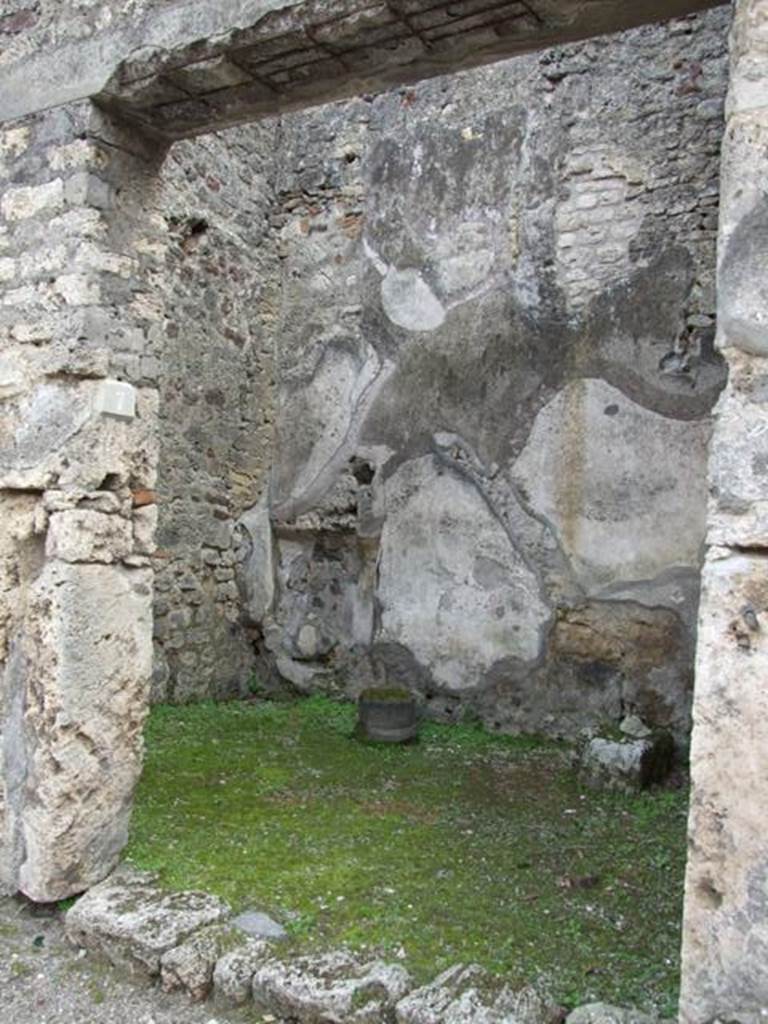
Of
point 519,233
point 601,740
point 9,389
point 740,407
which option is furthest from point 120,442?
point 519,233

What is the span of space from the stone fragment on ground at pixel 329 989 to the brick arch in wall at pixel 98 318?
90 cm

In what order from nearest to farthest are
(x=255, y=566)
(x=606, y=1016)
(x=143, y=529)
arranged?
(x=606, y=1016), (x=143, y=529), (x=255, y=566)

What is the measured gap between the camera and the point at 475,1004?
2391mm

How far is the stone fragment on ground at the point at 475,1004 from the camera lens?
2.34 meters

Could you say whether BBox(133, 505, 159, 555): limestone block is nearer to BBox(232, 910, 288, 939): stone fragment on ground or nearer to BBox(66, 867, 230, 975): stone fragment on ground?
BBox(66, 867, 230, 975): stone fragment on ground

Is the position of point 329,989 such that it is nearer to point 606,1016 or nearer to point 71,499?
point 606,1016

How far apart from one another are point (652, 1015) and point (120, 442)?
235 centimetres

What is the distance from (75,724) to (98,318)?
1.35 m

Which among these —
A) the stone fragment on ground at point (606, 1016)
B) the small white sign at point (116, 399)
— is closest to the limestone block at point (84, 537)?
the small white sign at point (116, 399)

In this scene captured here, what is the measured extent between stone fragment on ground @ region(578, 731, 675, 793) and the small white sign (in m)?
2.92

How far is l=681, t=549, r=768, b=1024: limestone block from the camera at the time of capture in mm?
1922

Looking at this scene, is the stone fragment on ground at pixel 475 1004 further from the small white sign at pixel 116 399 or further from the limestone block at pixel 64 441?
the small white sign at pixel 116 399

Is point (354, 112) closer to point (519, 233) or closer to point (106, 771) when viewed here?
point (519, 233)

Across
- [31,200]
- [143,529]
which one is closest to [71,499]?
[143,529]
